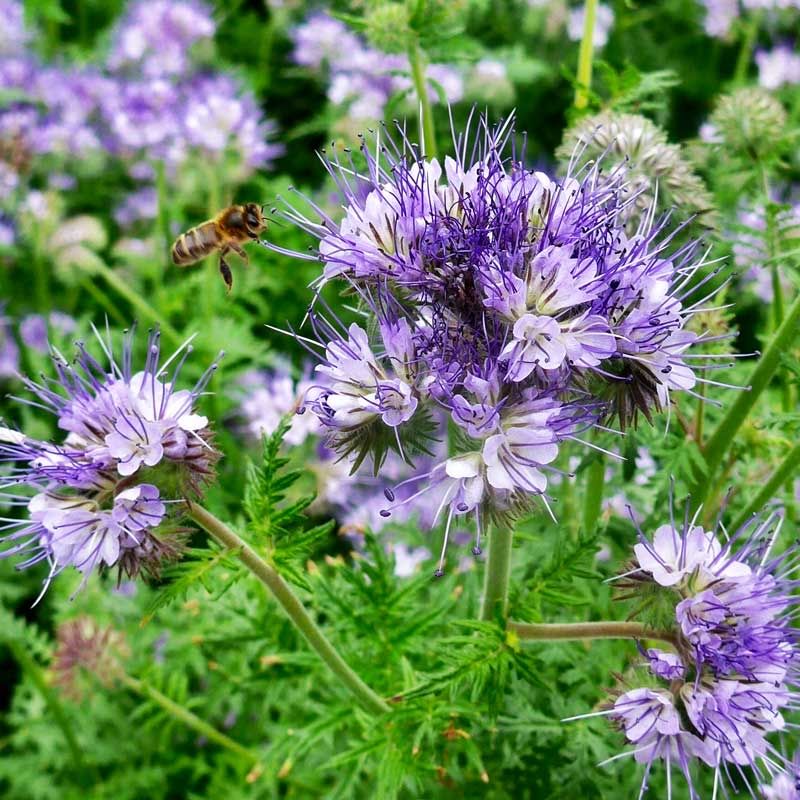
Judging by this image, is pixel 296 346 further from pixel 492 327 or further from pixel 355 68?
pixel 492 327

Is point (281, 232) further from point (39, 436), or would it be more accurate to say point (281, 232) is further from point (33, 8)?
point (33, 8)

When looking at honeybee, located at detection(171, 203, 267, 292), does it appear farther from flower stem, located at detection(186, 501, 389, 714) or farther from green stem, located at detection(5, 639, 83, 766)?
green stem, located at detection(5, 639, 83, 766)

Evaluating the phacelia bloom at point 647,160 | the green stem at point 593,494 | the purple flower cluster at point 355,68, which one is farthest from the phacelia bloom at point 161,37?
the green stem at point 593,494

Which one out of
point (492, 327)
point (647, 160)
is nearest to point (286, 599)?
point (492, 327)

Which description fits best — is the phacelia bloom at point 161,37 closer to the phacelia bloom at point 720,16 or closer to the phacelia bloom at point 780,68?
the phacelia bloom at point 720,16

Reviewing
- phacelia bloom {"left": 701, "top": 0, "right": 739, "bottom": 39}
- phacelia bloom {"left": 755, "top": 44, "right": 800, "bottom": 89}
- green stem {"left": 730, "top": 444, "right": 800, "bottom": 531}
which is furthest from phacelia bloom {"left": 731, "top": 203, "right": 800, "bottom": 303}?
phacelia bloom {"left": 701, "top": 0, "right": 739, "bottom": 39}

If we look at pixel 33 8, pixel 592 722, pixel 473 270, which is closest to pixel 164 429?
pixel 473 270
